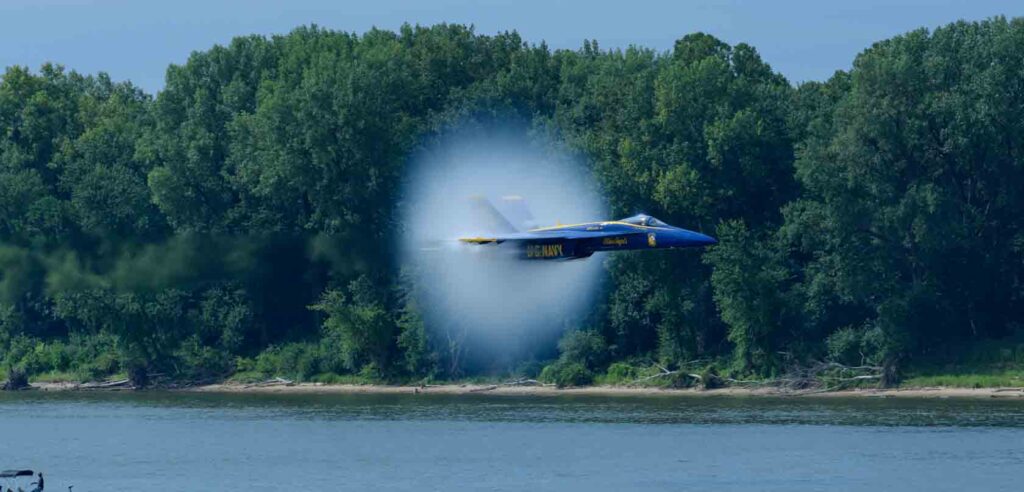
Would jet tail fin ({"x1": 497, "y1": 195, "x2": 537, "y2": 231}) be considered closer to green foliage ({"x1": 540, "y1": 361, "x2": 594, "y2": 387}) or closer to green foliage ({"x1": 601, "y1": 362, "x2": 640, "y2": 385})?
green foliage ({"x1": 540, "y1": 361, "x2": 594, "y2": 387})

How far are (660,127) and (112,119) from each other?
4462 cm

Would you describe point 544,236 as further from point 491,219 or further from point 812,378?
point 812,378

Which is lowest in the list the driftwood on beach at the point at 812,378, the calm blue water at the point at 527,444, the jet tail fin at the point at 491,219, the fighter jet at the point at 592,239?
the calm blue water at the point at 527,444

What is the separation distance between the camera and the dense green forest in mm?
109562

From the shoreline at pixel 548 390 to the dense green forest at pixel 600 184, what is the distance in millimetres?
1286

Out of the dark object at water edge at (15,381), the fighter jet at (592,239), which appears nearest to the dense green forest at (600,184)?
the dark object at water edge at (15,381)

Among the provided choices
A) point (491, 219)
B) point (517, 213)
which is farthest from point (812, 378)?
point (491, 219)

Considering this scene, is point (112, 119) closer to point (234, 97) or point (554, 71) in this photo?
point (234, 97)

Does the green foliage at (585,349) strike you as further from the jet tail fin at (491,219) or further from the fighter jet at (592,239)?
the fighter jet at (592,239)

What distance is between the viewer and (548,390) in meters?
117

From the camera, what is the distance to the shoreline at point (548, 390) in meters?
106

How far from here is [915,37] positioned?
111 m

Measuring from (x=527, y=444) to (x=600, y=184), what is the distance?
27.3 m

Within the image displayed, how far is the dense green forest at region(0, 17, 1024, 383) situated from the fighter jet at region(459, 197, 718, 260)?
2068 cm
